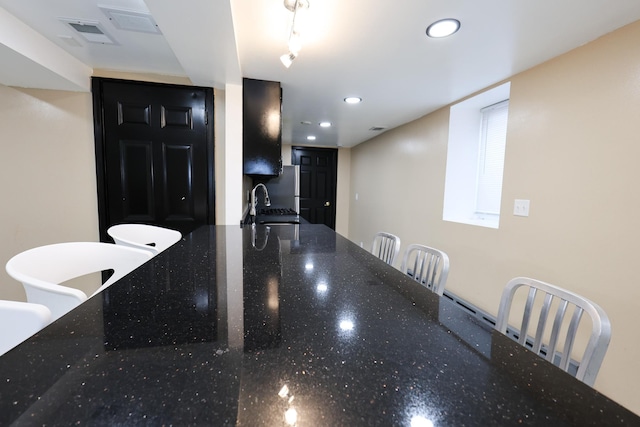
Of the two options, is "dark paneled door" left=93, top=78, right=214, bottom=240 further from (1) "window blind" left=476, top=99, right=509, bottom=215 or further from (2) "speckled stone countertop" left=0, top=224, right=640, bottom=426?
(1) "window blind" left=476, top=99, right=509, bottom=215

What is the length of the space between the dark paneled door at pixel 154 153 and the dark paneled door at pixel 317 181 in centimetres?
287

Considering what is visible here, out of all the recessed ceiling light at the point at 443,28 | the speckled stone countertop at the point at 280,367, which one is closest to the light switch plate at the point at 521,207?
the recessed ceiling light at the point at 443,28

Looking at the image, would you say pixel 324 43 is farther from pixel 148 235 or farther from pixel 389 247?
pixel 148 235

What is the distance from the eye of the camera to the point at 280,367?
16.3 inches

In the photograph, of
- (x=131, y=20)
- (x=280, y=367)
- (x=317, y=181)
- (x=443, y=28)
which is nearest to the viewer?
(x=280, y=367)

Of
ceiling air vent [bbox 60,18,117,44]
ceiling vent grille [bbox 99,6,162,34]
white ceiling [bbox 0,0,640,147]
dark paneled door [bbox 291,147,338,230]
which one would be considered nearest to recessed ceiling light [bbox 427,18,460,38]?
white ceiling [bbox 0,0,640,147]

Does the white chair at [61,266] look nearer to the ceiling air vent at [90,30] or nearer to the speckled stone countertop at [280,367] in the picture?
the speckled stone countertop at [280,367]

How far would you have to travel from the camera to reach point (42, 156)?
2.21 meters

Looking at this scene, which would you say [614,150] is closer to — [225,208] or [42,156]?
[225,208]

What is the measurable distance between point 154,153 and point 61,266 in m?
1.57

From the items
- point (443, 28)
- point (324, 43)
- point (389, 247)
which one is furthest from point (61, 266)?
point (443, 28)

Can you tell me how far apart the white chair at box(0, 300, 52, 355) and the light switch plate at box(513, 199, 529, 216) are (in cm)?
254

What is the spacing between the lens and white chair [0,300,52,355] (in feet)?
1.78

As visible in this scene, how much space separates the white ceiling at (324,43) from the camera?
1.31 meters
